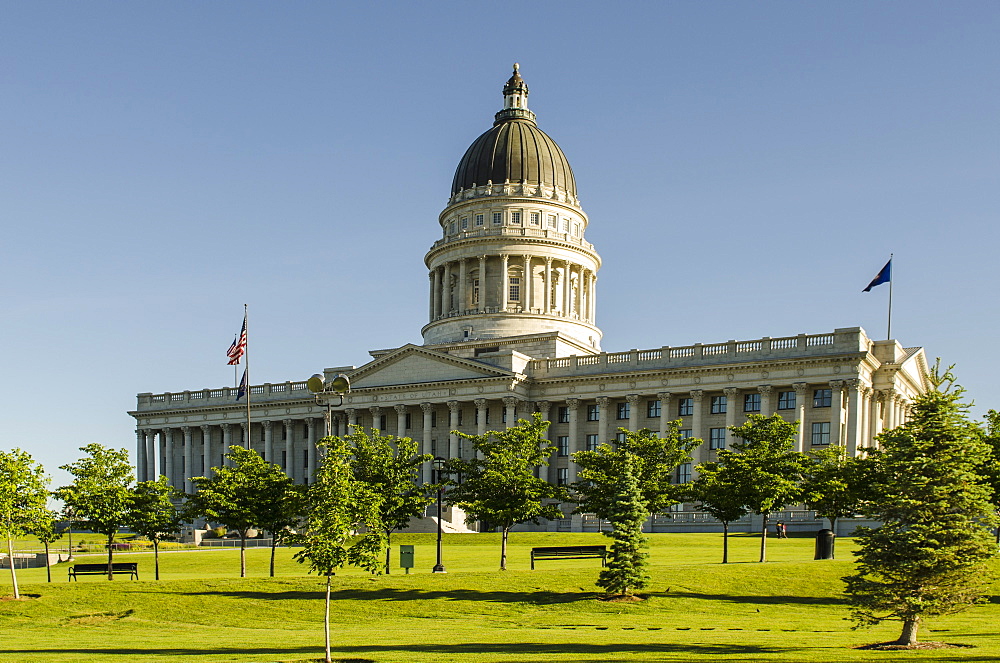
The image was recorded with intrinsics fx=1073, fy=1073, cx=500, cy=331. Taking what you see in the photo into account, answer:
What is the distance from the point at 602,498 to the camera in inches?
1940

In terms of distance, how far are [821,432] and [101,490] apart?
50.2m

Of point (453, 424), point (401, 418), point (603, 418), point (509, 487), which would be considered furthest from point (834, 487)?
point (401, 418)

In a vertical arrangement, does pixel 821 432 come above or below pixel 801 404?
below

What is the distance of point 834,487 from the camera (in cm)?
5041

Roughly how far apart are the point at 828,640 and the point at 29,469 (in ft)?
104

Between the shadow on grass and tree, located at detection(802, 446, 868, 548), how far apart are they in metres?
17.5

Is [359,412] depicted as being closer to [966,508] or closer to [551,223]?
[551,223]

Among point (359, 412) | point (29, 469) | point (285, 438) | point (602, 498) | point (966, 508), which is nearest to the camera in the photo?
point (966, 508)

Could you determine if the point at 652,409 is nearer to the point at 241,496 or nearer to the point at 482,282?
the point at 482,282

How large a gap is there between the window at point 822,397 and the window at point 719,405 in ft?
23.4

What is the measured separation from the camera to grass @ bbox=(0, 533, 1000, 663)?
26.7 meters

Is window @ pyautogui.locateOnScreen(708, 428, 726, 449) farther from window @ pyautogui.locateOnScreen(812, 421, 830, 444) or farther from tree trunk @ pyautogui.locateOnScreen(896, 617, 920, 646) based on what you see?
tree trunk @ pyautogui.locateOnScreen(896, 617, 920, 646)

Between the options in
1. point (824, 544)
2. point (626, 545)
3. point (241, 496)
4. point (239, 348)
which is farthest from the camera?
point (239, 348)

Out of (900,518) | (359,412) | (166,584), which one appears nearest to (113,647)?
(166,584)
